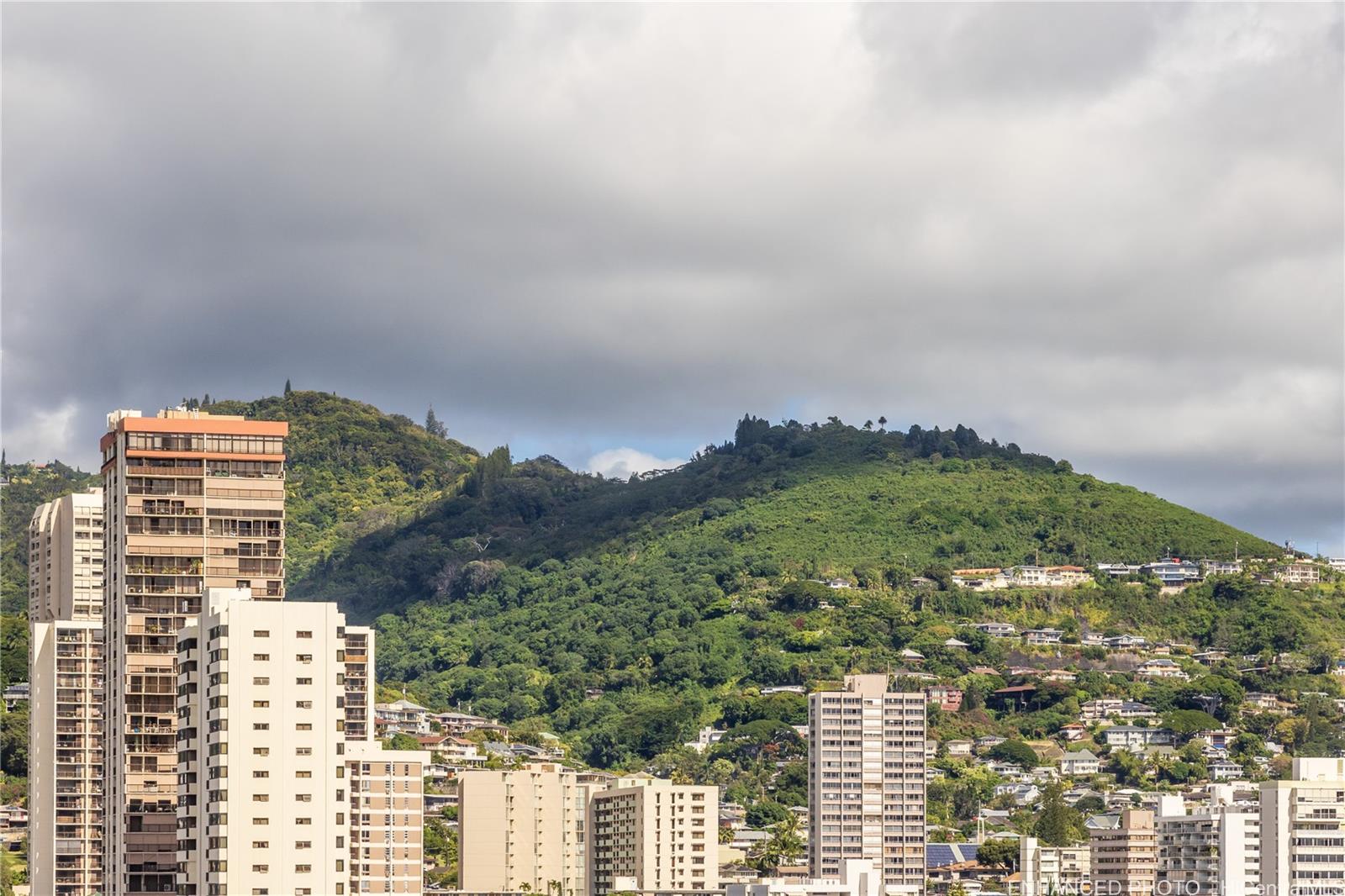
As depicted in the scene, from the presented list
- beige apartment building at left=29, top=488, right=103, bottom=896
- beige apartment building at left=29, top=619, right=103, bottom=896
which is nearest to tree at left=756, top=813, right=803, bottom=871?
beige apartment building at left=29, top=488, right=103, bottom=896

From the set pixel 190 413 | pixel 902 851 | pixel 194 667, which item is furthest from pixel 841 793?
pixel 194 667

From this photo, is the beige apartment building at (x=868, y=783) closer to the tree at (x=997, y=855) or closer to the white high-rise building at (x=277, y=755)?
the tree at (x=997, y=855)

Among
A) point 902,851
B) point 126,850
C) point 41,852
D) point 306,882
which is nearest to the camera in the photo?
point 306,882

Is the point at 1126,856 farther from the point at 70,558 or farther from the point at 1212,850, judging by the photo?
the point at 70,558

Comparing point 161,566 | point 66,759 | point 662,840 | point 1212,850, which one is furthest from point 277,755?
point 662,840

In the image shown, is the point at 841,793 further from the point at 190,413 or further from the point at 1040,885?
the point at 190,413
